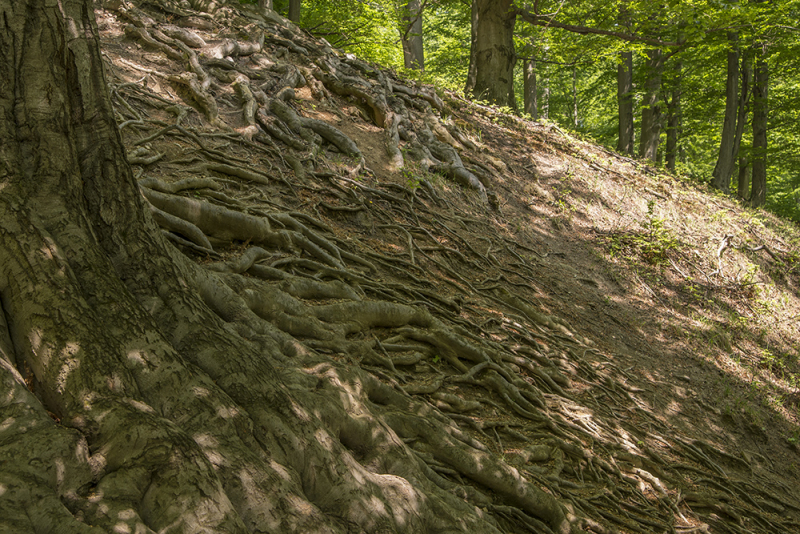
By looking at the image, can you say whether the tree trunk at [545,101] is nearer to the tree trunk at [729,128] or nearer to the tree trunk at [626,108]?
the tree trunk at [626,108]

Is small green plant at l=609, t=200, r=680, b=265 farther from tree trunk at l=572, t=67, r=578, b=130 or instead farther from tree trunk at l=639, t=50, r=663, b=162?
tree trunk at l=572, t=67, r=578, b=130

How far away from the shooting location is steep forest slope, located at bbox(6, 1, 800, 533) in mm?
2609

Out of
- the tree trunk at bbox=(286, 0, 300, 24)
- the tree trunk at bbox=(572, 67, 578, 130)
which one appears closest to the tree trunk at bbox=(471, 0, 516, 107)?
the tree trunk at bbox=(286, 0, 300, 24)

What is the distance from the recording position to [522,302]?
7492mm

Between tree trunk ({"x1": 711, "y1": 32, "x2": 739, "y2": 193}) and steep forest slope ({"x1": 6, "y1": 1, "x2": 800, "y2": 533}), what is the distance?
13.1 feet

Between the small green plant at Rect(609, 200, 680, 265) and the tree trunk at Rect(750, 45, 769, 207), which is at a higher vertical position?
the tree trunk at Rect(750, 45, 769, 207)

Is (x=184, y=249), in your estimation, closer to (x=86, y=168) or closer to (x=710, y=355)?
(x=86, y=168)

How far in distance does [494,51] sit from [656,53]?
7356 mm

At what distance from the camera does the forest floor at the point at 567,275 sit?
17.5 ft

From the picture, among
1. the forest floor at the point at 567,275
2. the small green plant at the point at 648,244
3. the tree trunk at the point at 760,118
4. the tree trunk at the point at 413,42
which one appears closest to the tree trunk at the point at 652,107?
the tree trunk at the point at 760,118

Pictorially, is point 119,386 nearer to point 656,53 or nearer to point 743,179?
point 656,53

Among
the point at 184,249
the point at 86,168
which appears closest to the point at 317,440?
the point at 86,168

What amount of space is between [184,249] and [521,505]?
3.52m

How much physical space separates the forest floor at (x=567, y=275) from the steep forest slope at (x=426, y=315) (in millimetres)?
44
